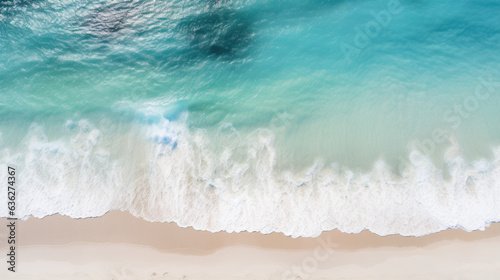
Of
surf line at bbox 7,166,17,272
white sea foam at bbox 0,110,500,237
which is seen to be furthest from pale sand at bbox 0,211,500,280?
white sea foam at bbox 0,110,500,237

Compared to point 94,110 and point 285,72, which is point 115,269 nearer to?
point 94,110

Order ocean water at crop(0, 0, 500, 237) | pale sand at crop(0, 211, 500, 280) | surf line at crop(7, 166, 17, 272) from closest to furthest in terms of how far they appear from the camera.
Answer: pale sand at crop(0, 211, 500, 280) → surf line at crop(7, 166, 17, 272) → ocean water at crop(0, 0, 500, 237)

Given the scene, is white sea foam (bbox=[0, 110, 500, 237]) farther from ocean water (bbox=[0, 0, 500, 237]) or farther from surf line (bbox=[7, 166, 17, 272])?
surf line (bbox=[7, 166, 17, 272])

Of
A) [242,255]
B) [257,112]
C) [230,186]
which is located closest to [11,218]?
[230,186]

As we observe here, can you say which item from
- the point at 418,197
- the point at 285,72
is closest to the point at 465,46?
the point at 418,197

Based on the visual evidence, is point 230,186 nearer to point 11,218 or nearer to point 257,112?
point 257,112

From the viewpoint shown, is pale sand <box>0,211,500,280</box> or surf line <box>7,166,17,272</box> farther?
surf line <box>7,166,17,272</box>
